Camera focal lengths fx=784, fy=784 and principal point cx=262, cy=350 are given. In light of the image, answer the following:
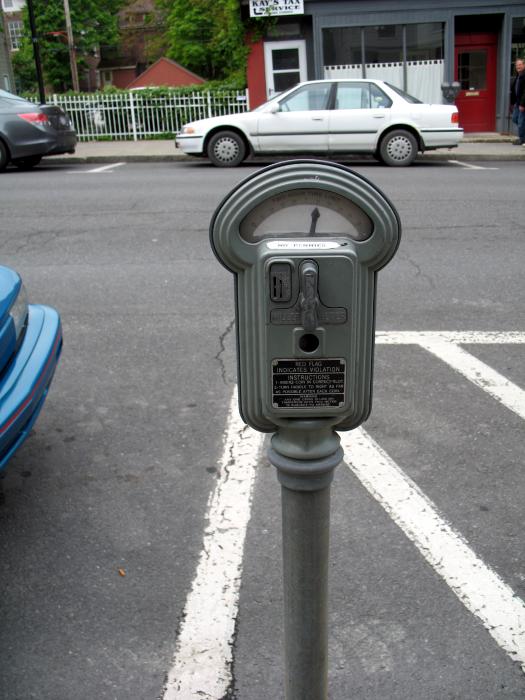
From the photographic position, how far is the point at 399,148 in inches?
523

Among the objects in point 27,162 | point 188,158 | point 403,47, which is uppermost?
point 403,47

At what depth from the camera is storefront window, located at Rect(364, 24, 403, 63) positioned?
58.1ft

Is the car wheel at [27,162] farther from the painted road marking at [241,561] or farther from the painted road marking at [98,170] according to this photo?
the painted road marking at [241,561]

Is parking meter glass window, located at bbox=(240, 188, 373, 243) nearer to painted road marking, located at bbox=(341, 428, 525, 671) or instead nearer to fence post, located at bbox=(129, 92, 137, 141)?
painted road marking, located at bbox=(341, 428, 525, 671)

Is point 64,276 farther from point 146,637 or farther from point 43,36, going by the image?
point 43,36

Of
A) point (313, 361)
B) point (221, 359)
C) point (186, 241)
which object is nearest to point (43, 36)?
point (186, 241)

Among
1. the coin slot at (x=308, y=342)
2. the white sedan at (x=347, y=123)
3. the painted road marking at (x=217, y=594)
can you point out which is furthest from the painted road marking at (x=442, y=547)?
the white sedan at (x=347, y=123)

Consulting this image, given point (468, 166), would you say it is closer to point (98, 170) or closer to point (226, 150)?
point (226, 150)

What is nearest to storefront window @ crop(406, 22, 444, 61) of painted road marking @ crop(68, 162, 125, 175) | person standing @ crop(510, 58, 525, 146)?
person standing @ crop(510, 58, 525, 146)

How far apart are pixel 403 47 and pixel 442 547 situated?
16956 millimetres

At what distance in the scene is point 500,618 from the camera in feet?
8.25

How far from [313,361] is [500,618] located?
4.73ft

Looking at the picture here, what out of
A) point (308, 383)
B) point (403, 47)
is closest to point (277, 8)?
point (403, 47)

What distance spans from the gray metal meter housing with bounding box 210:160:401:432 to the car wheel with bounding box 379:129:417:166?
12253mm
